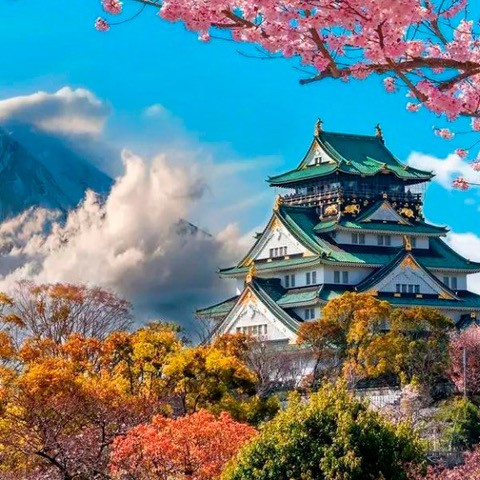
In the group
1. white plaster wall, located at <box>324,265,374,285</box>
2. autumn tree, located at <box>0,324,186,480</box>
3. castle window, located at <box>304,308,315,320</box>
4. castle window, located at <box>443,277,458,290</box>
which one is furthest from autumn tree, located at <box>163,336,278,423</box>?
castle window, located at <box>443,277,458,290</box>

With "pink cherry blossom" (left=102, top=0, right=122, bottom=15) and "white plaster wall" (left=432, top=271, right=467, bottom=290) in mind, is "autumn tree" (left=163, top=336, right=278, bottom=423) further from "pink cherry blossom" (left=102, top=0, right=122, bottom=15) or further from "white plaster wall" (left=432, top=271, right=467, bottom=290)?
"white plaster wall" (left=432, top=271, right=467, bottom=290)

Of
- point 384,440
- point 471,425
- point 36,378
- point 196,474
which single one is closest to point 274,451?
point 384,440

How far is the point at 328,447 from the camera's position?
56.2 feet

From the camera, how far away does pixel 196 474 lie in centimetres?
2092

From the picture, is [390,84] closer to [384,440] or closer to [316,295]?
[384,440]

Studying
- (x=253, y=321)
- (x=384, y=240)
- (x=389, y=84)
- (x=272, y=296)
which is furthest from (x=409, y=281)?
(x=389, y=84)

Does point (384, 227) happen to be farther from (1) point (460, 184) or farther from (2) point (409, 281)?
(1) point (460, 184)

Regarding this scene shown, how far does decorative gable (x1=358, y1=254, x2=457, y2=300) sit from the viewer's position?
55.6 m

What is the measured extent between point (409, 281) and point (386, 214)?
486cm

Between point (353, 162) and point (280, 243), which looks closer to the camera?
point (280, 243)

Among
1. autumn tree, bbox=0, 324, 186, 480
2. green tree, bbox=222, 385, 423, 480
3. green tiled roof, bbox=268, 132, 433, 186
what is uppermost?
green tiled roof, bbox=268, 132, 433, 186

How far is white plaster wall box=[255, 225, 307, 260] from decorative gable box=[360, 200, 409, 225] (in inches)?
163

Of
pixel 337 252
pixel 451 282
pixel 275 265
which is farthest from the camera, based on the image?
pixel 451 282

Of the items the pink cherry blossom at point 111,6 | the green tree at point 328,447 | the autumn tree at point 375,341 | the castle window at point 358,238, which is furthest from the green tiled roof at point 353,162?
the pink cherry blossom at point 111,6
